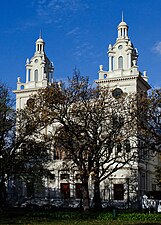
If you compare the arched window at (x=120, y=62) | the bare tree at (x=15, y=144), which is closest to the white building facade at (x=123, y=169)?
the arched window at (x=120, y=62)

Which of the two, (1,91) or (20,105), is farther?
(20,105)

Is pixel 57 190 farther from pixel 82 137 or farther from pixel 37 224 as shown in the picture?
pixel 37 224

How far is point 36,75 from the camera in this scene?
65.2 metres

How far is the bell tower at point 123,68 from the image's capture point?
2228 inches

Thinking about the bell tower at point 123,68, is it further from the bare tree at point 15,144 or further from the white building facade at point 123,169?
the bare tree at point 15,144

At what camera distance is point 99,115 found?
36.8 metres

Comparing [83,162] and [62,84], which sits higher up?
[62,84]

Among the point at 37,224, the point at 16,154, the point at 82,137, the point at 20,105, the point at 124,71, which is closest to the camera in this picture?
the point at 37,224

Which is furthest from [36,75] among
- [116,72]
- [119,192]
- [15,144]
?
[15,144]

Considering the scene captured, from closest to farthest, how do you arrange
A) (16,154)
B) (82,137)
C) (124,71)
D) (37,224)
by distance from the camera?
(37,224) < (82,137) < (16,154) < (124,71)

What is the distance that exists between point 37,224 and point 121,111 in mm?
16470

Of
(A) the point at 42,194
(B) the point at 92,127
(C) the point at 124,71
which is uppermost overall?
(C) the point at 124,71

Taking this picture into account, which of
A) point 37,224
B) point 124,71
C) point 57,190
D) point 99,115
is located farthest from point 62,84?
point 57,190

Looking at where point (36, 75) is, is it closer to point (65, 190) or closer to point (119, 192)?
point (65, 190)
